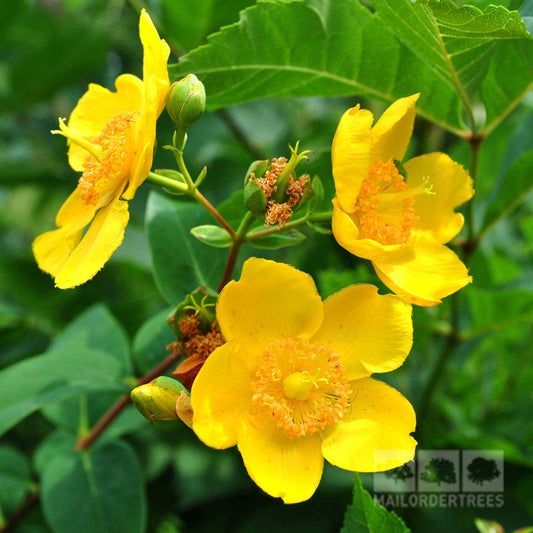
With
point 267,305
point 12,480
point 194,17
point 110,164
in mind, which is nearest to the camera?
point 267,305

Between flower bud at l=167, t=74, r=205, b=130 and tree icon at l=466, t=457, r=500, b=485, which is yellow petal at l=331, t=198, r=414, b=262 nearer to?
flower bud at l=167, t=74, r=205, b=130

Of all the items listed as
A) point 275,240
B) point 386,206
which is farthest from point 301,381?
point 386,206

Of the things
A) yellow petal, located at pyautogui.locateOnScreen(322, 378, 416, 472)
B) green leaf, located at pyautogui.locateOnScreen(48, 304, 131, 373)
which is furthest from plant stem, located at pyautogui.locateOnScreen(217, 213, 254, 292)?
green leaf, located at pyautogui.locateOnScreen(48, 304, 131, 373)

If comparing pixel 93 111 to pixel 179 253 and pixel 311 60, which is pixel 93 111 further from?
pixel 311 60

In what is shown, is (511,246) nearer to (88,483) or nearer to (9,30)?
(88,483)

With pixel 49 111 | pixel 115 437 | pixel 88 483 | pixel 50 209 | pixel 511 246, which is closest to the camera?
pixel 88 483

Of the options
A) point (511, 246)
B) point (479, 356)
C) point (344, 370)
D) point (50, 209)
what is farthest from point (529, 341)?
point (50, 209)
